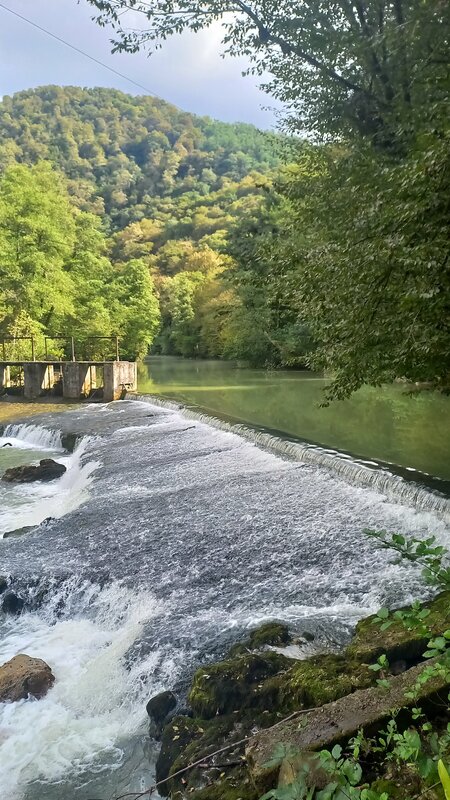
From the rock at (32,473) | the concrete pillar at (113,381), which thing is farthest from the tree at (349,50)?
the concrete pillar at (113,381)

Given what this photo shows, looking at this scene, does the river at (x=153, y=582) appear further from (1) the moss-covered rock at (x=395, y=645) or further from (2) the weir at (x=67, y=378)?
(2) the weir at (x=67, y=378)

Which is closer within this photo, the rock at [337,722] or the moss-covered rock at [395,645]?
the rock at [337,722]

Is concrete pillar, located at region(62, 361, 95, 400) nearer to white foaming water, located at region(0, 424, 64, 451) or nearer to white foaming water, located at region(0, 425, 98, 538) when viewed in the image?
white foaming water, located at region(0, 424, 64, 451)

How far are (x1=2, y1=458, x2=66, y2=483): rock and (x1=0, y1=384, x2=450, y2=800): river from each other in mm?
1102

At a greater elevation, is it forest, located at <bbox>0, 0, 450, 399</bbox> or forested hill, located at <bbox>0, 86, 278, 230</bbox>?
forested hill, located at <bbox>0, 86, 278, 230</bbox>

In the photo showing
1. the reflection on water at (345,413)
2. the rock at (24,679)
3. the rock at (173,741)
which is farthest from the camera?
the reflection on water at (345,413)

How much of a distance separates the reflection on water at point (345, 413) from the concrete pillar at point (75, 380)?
345cm

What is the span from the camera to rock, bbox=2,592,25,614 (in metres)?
6.42

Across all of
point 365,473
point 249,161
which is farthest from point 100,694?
point 249,161

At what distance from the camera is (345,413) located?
656 inches

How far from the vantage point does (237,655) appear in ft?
15.7

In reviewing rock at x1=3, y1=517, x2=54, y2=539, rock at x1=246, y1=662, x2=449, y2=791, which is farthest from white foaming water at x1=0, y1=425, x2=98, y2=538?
rock at x1=246, y1=662, x2=449, y2=791

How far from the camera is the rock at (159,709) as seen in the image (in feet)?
14.5

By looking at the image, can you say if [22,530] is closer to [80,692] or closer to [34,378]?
[80,692]
